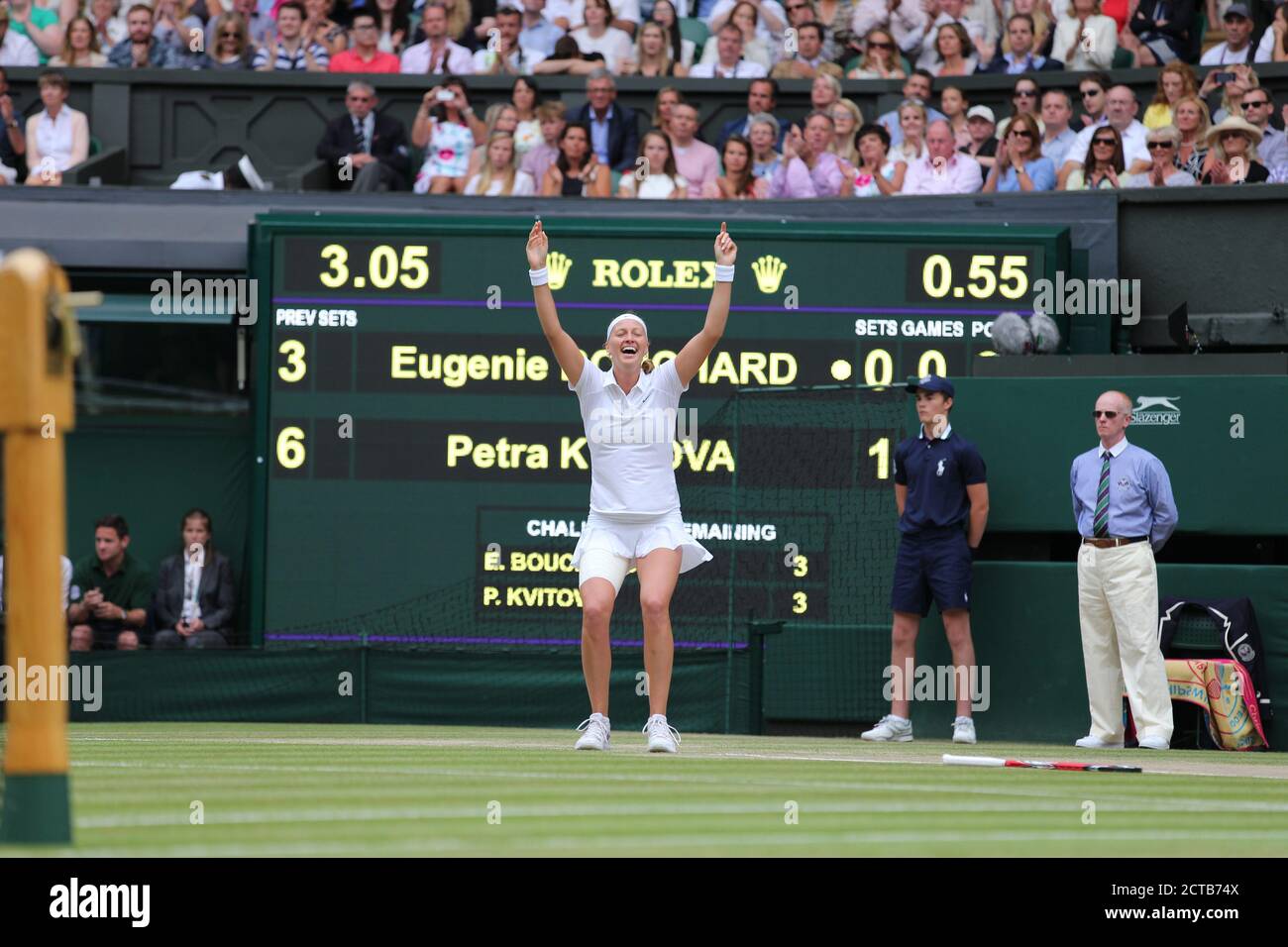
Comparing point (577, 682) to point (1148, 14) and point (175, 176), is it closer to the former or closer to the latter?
point (175, 176)

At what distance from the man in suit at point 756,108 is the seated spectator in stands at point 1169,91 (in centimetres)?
286

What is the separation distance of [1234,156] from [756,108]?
12.3 ft

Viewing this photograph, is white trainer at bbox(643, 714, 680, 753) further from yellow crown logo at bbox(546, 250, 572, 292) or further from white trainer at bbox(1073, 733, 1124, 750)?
yellow crown logo at bbox(546, 250, 572, 292)

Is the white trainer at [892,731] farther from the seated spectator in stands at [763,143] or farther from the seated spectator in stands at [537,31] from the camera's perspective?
the seated spectator in stands at [537,31]

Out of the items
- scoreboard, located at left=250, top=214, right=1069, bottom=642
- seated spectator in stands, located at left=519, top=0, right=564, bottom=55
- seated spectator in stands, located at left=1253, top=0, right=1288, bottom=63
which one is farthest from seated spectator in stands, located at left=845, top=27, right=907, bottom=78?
scoreboard, located at left=250, top=214, right=1069, bottom=642

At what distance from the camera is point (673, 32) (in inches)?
698

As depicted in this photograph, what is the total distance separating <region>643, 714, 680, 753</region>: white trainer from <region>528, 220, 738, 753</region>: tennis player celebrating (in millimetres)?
18

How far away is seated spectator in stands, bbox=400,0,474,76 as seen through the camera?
17.5 metres

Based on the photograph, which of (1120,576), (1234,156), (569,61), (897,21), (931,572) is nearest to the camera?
(1120,576)

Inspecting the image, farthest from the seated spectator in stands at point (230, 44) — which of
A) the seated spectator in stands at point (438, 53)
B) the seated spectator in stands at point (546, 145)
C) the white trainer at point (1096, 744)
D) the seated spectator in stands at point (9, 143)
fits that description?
the white trainer at point (1096, 744)

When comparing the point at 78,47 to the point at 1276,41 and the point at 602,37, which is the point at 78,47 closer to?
the point at 602,37

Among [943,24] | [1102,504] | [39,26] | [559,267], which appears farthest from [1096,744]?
[39,26]
